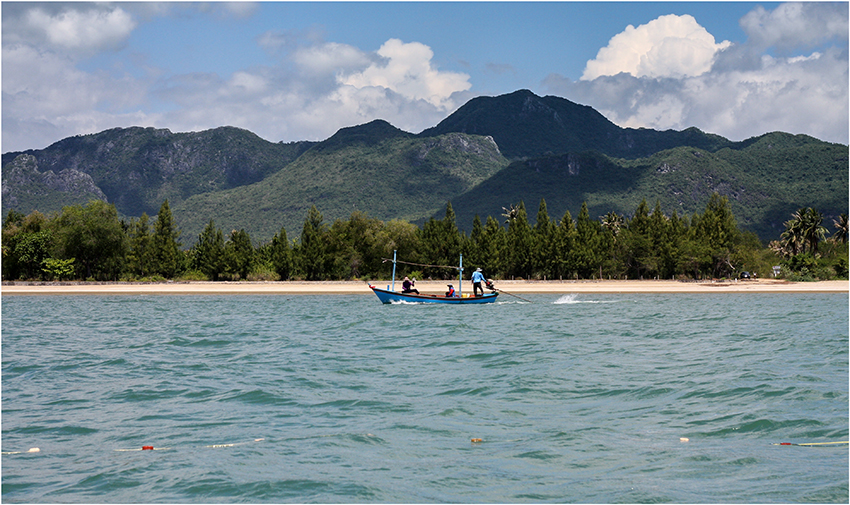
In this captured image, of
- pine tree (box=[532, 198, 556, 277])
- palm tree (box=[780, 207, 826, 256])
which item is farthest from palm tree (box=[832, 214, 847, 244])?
pine tree (box=[532, 198, 556, 277])

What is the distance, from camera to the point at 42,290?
6588cm

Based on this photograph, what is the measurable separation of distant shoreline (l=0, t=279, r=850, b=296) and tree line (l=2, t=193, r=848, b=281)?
575 centimetres

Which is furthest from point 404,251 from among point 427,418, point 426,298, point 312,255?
point 427,418

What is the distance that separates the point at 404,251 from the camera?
287ft

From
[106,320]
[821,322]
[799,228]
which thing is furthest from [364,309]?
[799,228]

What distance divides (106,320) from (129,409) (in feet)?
84.1

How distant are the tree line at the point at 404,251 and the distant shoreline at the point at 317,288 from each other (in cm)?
575

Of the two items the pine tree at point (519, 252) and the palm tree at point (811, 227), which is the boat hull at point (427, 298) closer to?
the pine tree at point (519, 252)

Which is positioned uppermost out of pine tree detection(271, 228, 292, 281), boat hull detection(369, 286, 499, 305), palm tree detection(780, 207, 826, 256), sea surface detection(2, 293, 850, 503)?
Result: palm tree detection(780, 207, 826, 256)

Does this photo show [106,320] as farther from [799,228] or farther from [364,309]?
[799,228]

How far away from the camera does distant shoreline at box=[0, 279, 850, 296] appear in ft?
217

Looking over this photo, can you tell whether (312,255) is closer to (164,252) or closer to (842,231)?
(164,252)

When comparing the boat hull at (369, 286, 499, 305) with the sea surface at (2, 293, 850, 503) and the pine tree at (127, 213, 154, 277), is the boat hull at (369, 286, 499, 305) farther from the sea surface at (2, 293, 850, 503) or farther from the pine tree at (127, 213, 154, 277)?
the pine tree at (127, 213, 154, 277)

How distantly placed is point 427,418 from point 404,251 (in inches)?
2934
